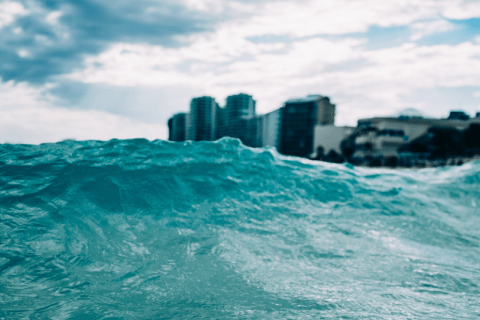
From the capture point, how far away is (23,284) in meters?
4.36

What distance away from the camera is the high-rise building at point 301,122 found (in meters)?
58.8

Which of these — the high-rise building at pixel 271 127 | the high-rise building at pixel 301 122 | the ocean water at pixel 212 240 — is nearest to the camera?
the ocean water at pixel 212 240

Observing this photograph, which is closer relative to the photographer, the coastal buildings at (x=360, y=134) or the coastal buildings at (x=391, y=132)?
the coastal buildings at (x=391, y=132)

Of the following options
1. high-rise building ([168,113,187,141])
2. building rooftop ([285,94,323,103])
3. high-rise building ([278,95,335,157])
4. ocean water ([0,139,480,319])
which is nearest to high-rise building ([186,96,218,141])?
high-rise building ([168,113,187,141])

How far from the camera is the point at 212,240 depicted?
6.39m

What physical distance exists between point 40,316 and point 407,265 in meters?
5.69

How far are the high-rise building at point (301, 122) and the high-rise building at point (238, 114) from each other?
15692mm

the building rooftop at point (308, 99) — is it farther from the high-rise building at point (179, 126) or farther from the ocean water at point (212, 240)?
the ocean water at point (212, 240)

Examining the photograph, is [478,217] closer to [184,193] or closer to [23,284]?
[184,193]

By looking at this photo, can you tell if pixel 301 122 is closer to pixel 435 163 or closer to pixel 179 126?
pixel 435 163

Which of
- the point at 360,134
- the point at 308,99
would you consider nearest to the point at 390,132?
the point at 360,134

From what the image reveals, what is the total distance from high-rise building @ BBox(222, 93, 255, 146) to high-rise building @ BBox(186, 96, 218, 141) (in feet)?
12.9

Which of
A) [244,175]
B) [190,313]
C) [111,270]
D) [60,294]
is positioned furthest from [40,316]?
[244,175]

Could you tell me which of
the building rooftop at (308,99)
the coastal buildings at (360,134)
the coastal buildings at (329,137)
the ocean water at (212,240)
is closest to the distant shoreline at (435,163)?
the coastal buildings at (360,134)
